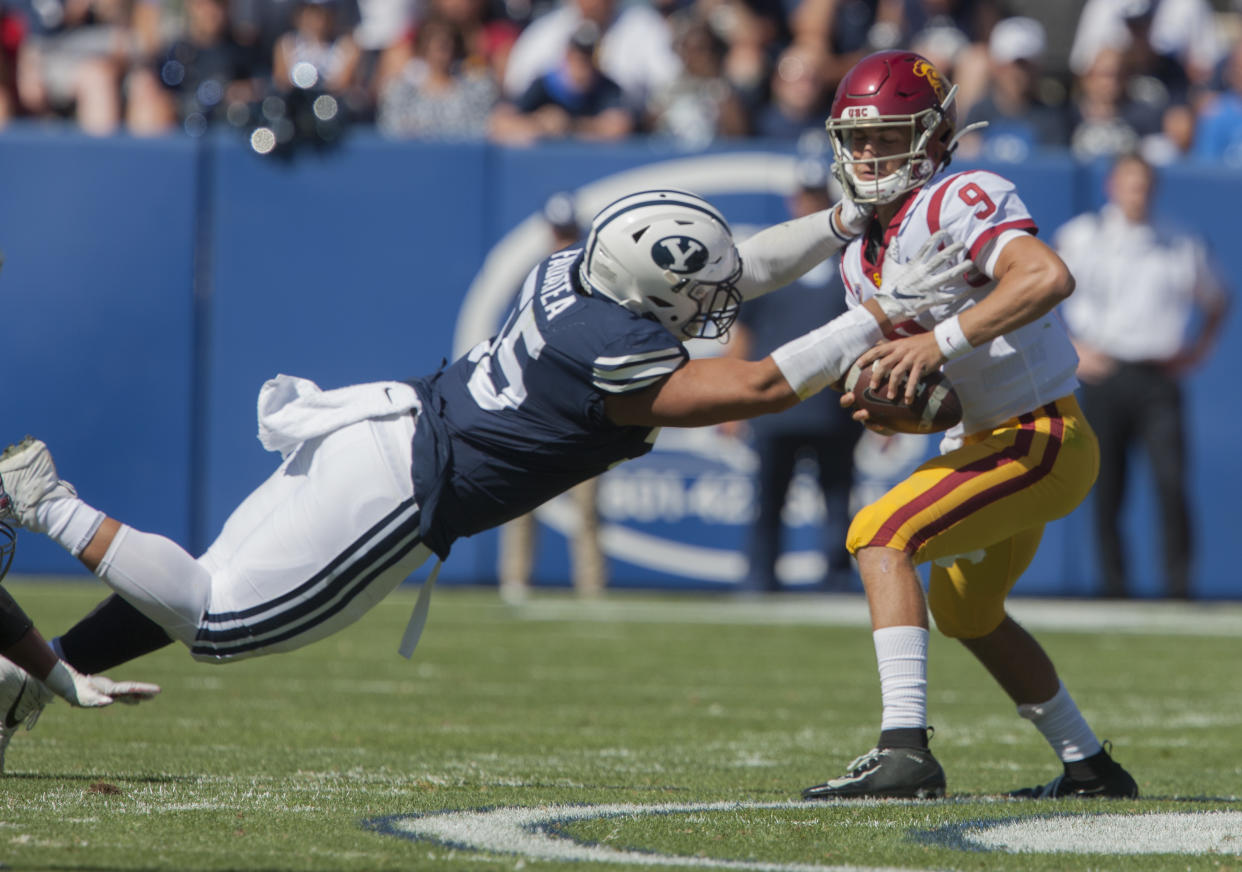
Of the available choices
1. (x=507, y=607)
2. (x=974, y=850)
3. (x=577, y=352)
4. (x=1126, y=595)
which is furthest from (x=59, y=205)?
(x=974, y=850)

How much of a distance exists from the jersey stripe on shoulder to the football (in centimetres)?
42

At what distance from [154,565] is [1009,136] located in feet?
25.5

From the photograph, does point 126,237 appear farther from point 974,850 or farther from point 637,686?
point 974,850

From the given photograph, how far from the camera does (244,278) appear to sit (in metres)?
10.2

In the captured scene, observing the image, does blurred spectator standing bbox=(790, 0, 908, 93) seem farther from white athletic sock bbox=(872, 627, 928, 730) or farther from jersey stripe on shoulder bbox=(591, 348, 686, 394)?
jersey stripe on shoulder bbox=(591, 348, 686, 394)

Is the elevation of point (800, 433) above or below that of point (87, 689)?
below

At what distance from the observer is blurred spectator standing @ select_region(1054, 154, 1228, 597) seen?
959cm

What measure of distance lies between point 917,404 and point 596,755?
1.50 metres

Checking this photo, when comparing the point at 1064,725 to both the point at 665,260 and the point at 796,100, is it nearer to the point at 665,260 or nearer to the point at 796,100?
the point at 665,260

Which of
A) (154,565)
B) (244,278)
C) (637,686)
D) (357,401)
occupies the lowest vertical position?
(637,686)

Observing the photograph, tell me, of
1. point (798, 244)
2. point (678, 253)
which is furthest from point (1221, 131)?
point (678, 253)

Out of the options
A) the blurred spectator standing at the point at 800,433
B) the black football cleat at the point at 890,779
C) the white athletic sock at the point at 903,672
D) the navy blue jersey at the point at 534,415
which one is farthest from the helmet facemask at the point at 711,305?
the blurred spectator standing at the point at 800,433

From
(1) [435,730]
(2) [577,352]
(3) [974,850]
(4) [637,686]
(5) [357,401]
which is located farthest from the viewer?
(4) [637,686]

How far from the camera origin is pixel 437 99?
35.2 ft
